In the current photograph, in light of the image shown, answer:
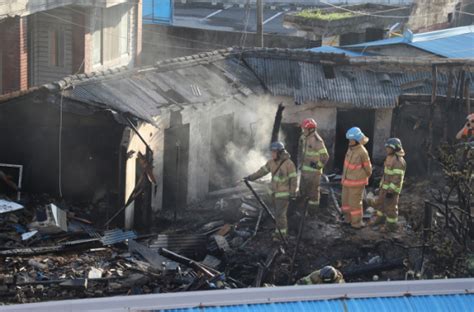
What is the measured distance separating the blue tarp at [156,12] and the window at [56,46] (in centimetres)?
992

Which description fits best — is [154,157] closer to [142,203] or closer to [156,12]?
[142,203]

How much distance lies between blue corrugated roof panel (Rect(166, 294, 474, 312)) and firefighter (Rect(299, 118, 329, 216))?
8151 mm

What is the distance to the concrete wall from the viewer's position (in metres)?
35.5

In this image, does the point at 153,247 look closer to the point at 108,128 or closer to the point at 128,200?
the point at 128,200

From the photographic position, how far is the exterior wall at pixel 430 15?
3778 centimetres

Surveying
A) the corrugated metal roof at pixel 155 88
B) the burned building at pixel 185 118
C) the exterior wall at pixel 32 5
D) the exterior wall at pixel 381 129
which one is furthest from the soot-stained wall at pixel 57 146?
the exterior wall at pixel 381 129

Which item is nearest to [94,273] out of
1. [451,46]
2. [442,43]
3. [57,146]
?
[57,146]

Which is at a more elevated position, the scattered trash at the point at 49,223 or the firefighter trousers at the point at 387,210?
the firefighter trousers at the point at 387,210

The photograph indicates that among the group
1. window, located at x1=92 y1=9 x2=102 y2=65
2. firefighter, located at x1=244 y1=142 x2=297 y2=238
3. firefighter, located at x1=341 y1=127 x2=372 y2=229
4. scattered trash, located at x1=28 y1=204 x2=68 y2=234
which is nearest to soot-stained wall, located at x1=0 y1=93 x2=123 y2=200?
scattered trash, located at x1=28 y1=204 x2=68 y2=234

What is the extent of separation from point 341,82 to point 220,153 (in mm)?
3327

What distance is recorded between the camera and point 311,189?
17219mm

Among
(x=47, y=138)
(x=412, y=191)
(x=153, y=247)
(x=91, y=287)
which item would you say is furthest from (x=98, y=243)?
(x=412, y=191)

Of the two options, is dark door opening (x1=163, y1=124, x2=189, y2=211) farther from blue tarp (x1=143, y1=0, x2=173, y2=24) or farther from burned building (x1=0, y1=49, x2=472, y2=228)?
blue tarp (x1=143, y1=0, x2=173, y2=24)

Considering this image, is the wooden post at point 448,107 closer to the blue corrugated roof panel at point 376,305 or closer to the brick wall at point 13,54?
the brick wall at point 13,54
